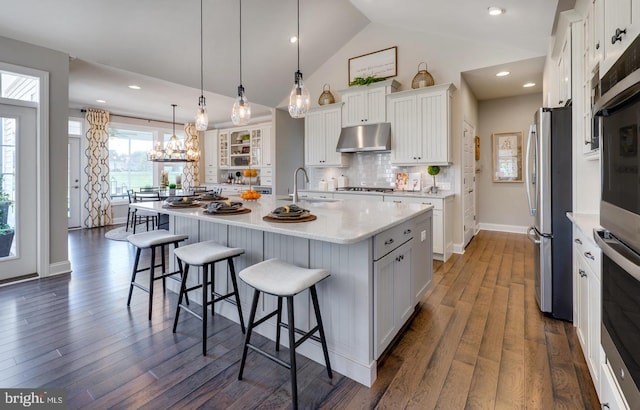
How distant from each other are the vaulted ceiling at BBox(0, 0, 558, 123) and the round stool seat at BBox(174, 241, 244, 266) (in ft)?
9.50

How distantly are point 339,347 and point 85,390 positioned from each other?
4.62 ft

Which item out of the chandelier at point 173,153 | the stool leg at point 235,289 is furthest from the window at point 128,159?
the stool leg at point 235,289

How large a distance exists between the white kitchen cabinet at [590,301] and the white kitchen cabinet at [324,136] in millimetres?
3975

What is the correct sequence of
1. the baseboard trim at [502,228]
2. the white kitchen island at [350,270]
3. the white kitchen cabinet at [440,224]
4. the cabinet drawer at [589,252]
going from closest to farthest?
the cabinet drawer at [589,252], the white kitchen island at [350,270], the white kitchen cabinet at [440,224], the baseboard trim at [502,228]

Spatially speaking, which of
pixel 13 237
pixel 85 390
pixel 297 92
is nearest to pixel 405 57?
pixel 297 92

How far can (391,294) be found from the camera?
6.63ft

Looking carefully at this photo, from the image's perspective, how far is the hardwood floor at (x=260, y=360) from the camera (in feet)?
5.37

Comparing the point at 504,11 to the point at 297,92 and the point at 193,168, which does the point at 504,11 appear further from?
the point at 193,168

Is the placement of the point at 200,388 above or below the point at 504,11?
below

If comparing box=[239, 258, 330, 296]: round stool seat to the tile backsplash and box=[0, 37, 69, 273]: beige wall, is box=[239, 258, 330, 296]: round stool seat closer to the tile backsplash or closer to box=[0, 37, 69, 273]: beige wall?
box=[0, 37, 69, 273]: beige wall

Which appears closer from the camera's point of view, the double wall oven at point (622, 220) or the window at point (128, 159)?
the double wall oven at point (622, 220)

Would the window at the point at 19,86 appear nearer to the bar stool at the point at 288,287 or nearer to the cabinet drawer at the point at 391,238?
the bar stool at the point at 288,287

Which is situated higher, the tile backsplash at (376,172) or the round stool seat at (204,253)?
the tile backsplash at (376,172)

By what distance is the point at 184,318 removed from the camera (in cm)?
256
